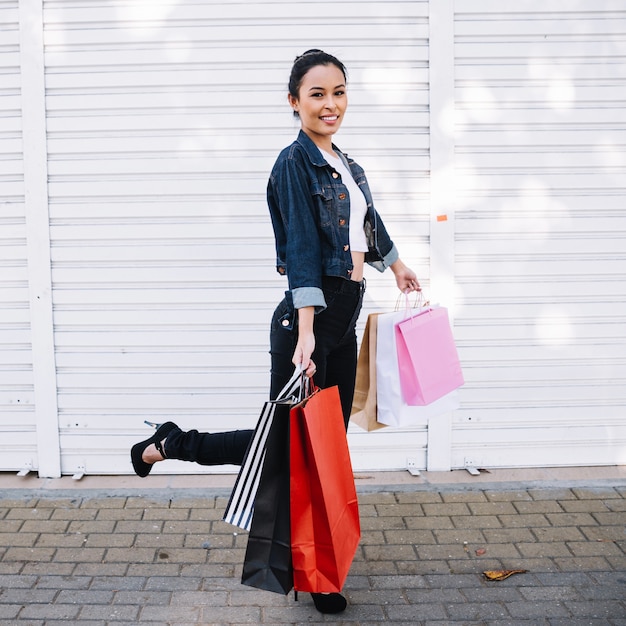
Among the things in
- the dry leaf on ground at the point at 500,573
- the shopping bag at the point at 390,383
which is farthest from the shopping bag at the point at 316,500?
the dry leaf on ground at the point at 500,573

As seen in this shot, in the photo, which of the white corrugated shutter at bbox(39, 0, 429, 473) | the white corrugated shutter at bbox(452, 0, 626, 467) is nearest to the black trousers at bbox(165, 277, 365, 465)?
the white corrugated shutter at bbox(39, 0, 429, 473)

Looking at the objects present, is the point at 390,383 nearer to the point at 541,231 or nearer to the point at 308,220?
the point at 308,220

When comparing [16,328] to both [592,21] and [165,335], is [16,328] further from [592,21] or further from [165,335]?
[592,21]

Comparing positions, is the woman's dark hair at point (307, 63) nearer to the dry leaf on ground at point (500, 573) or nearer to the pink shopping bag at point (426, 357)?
the pink shopping bag at point (426, 357)

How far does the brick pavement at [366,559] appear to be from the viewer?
10.2ft

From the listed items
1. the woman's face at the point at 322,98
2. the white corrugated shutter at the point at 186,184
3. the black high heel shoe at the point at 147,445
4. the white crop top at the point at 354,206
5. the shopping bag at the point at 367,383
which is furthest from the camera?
the white corrugated shutter at the point at 186,184

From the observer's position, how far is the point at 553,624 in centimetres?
301

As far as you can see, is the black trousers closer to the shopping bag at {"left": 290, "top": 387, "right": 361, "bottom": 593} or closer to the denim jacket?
the denim jacket

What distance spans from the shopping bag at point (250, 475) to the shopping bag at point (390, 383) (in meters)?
0.71

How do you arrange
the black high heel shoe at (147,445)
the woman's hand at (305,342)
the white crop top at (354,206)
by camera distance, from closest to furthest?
the woman's hand at (305,342), the white crop top at (354,206), the black high heel shoe at (147,445)

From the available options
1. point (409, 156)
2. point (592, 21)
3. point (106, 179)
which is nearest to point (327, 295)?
point (409, 156)

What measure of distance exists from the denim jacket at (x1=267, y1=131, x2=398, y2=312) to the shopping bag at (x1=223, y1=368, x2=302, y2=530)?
0.43m

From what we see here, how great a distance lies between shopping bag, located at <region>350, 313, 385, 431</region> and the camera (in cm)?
333

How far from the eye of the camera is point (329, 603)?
307 cm
